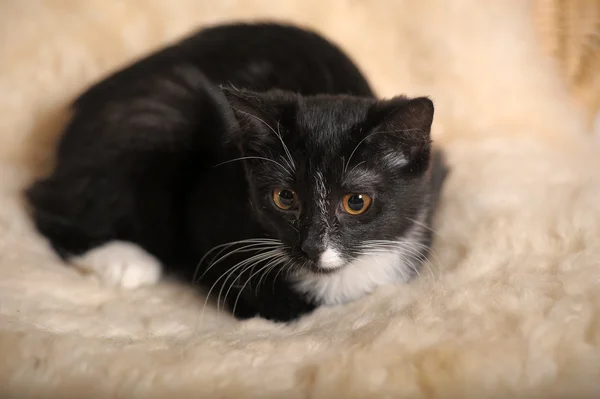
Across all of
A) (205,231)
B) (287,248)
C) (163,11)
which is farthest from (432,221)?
(163,11)

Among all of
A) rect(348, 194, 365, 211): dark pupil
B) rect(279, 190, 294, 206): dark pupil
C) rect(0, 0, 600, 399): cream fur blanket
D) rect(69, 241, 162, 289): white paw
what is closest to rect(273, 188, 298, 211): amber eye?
rect(279, 190, 294, 206): dark pupil

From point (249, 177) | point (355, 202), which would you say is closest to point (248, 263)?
point (249, 177)

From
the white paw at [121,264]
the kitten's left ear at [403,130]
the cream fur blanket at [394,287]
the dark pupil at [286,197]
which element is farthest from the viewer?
the white paw at [121,264]

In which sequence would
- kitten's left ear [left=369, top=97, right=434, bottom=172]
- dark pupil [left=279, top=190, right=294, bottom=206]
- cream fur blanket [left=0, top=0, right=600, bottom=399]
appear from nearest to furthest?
1. cream fur blanket [left=0, top=0, right=600, bottom=399]
2. kitten's left ear [left=369, top=97, right=434, bottom=172]
3. dark pupil [left=279, top=190, right=294, bottom=206]

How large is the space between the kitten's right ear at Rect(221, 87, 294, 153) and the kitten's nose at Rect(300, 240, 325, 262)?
21 centimetres

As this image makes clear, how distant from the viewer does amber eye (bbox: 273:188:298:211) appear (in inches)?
41.2

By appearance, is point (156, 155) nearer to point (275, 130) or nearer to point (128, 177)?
point (128, 177)

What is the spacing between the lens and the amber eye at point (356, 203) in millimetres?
1014

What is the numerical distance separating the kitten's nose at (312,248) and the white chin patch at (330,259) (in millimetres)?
10

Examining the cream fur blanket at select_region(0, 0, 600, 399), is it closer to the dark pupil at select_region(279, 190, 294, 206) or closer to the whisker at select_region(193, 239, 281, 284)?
the whisker at select_region(193, 239, 281, 284)

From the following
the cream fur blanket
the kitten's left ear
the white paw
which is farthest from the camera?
the white paw

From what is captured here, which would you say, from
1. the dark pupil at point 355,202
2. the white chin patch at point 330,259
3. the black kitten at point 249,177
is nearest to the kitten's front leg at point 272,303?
the black kitten at point 249,177

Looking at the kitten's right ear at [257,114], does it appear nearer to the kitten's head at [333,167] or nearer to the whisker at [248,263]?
the kitten's head at [333,167]

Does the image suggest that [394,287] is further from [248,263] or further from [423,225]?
[248,263]
